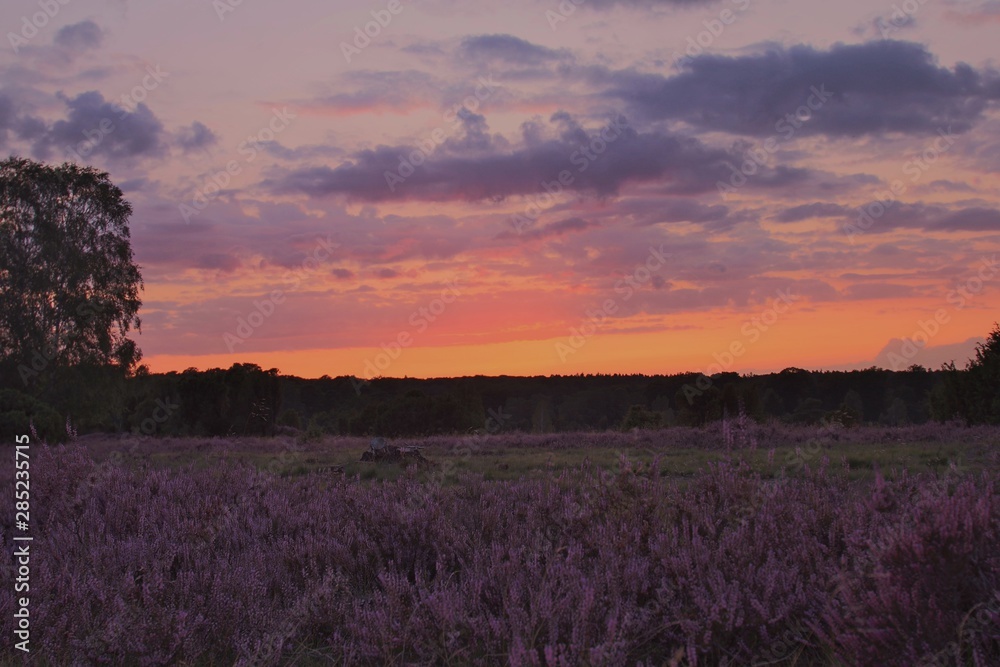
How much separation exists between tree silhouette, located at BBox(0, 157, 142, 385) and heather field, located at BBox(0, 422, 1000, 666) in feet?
106

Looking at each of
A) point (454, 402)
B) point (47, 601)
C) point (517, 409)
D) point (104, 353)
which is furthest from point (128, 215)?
point (47, 601)

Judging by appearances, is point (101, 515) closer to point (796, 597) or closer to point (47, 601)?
point (47, 601)

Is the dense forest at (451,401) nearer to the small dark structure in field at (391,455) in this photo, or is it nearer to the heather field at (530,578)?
the heather field at (530,578)

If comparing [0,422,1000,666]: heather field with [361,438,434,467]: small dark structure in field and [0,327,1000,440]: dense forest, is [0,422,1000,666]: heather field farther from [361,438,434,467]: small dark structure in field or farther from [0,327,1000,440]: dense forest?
[361,438,434,467]: small dark structure in field

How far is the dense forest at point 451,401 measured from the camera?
79.7 feet

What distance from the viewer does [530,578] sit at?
427 cm

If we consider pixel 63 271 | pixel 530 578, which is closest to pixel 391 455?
pixel 530 578

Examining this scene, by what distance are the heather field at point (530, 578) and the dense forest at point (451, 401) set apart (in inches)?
151

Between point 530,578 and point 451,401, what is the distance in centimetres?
4662

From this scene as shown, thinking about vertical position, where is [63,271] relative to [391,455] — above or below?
above

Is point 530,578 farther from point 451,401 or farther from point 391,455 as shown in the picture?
point 451,401

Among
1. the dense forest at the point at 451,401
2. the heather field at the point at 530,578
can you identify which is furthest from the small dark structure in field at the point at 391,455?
the heather field at the point at 530,578

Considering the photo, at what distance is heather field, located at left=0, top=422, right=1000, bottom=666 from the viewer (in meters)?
3.26

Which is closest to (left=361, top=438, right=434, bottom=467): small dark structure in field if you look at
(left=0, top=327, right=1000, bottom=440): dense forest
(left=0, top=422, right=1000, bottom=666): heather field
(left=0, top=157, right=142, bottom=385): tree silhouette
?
(left=0, top=327, right=1000, bottom=440): dense forest
